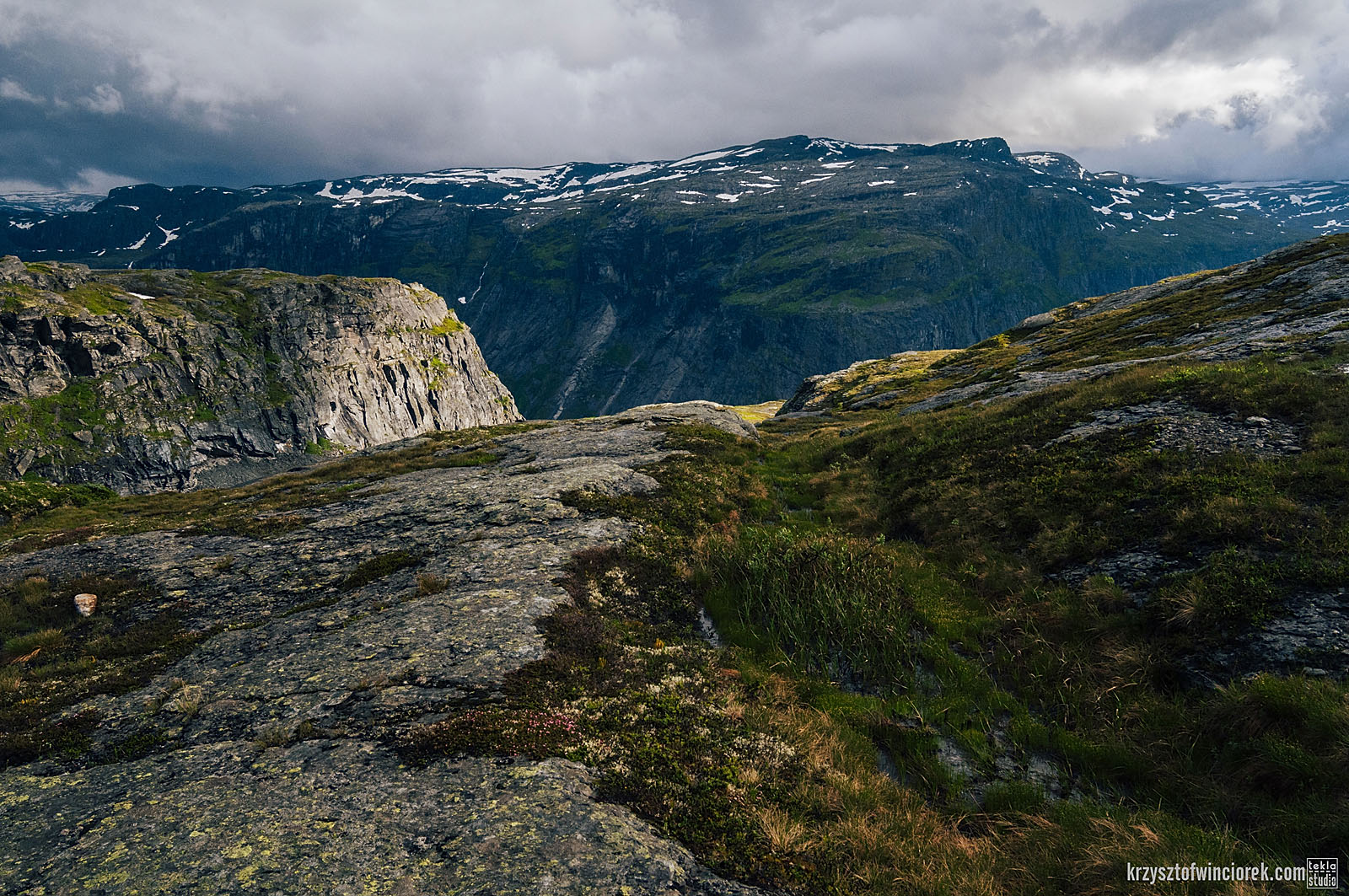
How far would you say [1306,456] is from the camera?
1377 cm

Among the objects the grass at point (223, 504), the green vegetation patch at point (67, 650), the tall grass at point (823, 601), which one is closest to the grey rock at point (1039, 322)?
the grass at point (223, 504)

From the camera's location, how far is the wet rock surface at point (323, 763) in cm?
614

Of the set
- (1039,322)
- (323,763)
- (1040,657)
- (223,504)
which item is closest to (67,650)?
(323,763)

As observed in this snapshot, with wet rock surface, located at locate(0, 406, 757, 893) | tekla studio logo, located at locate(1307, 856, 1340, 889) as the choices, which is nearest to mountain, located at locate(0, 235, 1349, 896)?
wet rock surface, located at locate(0, 406, 757, 893)

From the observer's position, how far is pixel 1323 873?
6465 millimetres

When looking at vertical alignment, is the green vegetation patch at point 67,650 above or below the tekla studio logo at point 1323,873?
above

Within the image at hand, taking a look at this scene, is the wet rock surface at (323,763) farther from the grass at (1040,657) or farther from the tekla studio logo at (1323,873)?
the tekla studio logo at (1323,873)

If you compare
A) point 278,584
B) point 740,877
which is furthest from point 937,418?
point 278,584

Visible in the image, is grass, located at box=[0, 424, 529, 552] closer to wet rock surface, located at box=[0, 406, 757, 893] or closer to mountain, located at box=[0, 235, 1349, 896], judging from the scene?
mountain, located at box=[0, 235, 1349, 896]

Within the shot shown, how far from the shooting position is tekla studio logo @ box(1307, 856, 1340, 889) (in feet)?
20.9

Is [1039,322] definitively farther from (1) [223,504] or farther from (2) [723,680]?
(1) [223,504]

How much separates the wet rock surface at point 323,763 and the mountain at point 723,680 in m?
0.05

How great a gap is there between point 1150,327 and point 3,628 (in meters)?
84.2

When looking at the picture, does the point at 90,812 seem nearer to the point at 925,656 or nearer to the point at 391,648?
the point at 391,648
